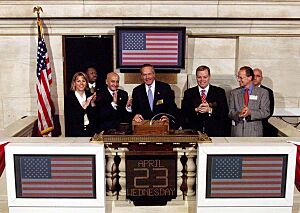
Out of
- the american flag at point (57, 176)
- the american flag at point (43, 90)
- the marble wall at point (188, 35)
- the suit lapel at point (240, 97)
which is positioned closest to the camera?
the american flag at point (57, 176)

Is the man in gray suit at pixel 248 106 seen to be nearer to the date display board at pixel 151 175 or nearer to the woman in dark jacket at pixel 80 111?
the date display board at pixel 151 175

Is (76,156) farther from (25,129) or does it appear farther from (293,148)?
(293,148)

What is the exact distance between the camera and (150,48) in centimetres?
838

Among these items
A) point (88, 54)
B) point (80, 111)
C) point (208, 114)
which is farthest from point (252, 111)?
point (88, 54)

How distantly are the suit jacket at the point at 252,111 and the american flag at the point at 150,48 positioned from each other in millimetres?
1973

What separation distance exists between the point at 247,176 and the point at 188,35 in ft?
11.6

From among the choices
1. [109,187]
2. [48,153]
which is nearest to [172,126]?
[109,187]

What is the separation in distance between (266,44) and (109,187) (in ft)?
14.3

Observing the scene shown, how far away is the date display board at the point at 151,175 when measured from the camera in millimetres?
5785

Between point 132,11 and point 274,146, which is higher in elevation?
point 132,11

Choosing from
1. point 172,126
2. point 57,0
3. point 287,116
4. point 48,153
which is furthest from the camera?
point 287,116

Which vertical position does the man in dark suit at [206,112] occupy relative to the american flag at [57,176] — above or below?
above

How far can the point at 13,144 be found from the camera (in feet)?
18.8

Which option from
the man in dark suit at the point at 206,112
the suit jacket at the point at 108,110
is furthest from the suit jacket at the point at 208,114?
the suit jacket at the point at 108,110
